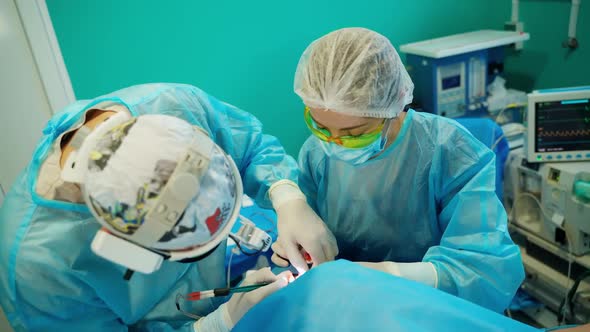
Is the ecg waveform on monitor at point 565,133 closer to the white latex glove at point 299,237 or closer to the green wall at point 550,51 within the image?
the green wall at point 550,51

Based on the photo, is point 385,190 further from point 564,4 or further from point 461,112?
point 564,4

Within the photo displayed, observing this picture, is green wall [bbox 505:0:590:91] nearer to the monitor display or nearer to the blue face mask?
the monitor display

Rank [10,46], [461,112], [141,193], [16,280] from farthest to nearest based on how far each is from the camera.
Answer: [461,112] < [10,46] < [16,280] < [141,193]

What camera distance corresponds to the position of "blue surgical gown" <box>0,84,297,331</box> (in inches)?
33.1

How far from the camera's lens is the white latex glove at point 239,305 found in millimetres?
944

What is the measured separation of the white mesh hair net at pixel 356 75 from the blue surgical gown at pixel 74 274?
437 millimetres

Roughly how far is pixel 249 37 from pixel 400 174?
132 cm

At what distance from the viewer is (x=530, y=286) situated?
6.72 feet

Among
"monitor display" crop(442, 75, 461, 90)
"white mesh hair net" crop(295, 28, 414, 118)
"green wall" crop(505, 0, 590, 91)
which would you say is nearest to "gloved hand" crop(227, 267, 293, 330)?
"white mesh hair net" crop(295, 28, 414, 118)

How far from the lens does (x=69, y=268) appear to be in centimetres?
86

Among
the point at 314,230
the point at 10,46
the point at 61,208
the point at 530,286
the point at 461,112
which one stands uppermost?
the point at 10,46

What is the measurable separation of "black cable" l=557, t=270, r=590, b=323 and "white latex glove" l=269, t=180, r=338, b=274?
1.30 metres

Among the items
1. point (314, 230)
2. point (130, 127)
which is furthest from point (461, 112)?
point (130, 127)

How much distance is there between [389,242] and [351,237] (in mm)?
118
